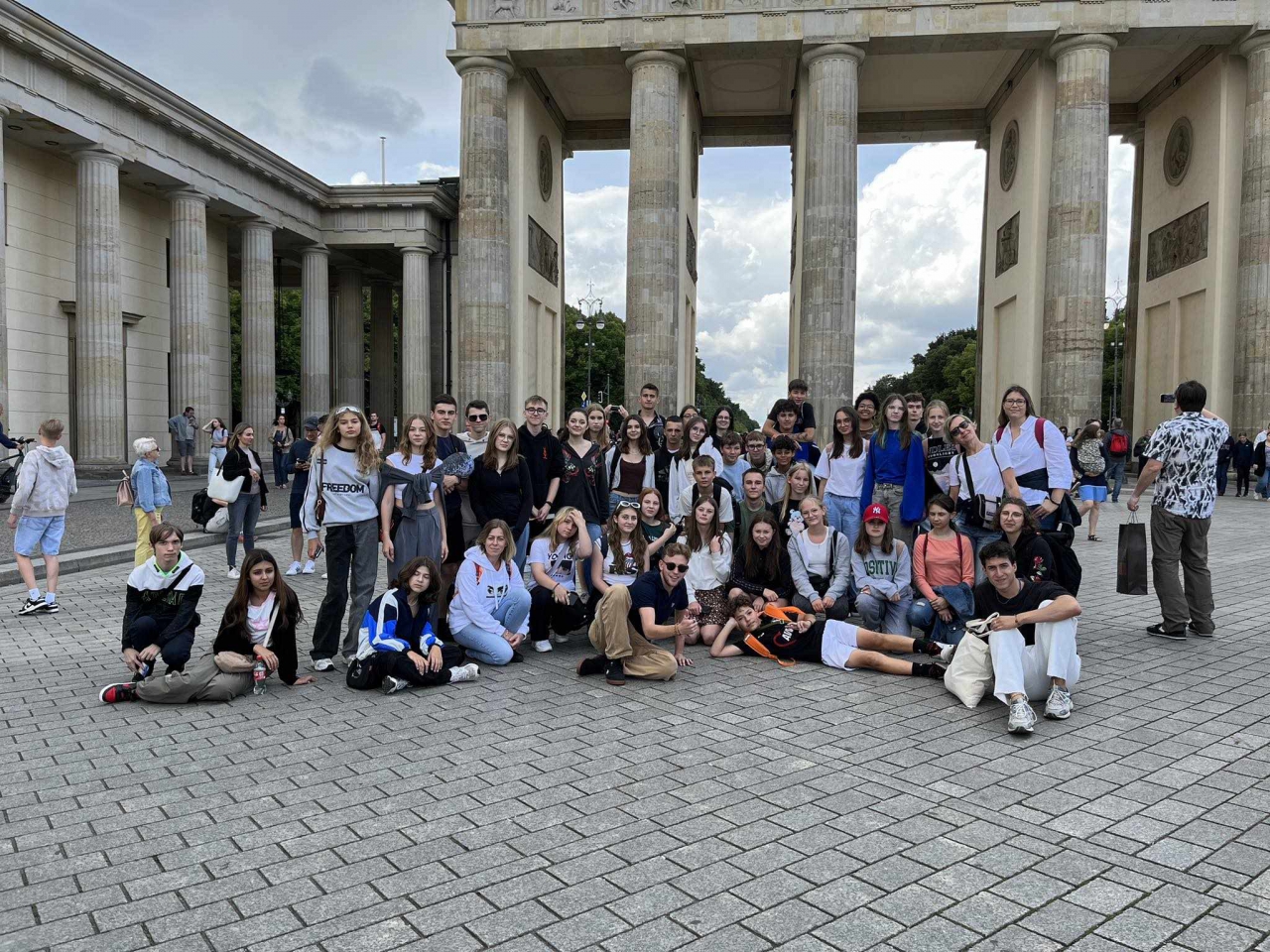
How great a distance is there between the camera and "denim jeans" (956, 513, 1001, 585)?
7.56 m

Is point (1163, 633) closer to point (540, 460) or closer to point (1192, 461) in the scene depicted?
point (1192, 461)

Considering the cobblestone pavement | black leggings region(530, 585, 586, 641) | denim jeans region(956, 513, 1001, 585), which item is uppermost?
denim jeans region(956, 513, 1001, 585)

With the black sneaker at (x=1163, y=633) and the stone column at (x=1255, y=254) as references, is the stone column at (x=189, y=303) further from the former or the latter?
the stone column at (x=1255, y=254)

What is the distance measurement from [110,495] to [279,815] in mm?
19880

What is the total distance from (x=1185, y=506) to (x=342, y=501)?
721 centimetres

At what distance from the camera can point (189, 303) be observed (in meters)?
29.1

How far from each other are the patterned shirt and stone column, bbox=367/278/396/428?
3921 centimetres

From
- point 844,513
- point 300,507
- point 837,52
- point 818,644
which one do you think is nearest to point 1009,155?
point 837,52

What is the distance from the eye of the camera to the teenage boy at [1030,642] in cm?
565

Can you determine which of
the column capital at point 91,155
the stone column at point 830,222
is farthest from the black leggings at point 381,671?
the column capital at point 91,155

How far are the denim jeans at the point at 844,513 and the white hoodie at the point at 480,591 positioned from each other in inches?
126

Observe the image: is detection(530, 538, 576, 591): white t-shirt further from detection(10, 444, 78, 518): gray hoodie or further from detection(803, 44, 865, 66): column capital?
detection(803, 44, 865, 66): column capital

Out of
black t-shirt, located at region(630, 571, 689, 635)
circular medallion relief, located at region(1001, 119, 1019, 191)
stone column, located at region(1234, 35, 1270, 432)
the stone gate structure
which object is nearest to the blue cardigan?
black t-shirt, located at region(630, 571, 689, 635)

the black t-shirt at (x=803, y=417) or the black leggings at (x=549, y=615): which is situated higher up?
the black t-shirt at (x=803, y=417)
